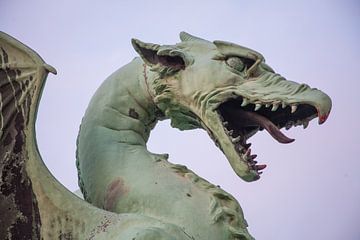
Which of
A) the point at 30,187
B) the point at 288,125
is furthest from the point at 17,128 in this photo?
the point at 288,125

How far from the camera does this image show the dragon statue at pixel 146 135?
318cm

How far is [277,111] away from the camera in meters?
3.46

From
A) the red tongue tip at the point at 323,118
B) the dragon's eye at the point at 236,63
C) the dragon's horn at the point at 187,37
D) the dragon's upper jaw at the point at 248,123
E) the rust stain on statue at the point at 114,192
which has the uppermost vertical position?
the dragon's horn at the point at 187,37

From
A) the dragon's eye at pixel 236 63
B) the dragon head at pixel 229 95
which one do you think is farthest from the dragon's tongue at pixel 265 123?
the dragon's eye at pixel 236 63

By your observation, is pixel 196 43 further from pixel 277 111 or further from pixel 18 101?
pixel 18 101

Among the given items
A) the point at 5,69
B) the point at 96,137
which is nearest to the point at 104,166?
the point at 96,137

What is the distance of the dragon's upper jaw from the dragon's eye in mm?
145

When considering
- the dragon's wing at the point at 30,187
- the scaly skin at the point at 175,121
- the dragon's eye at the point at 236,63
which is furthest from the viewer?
the dragon's eye at the point at 236,63

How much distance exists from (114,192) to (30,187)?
16.6 inches

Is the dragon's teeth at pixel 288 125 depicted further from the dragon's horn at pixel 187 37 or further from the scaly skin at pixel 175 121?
the dragon's horn at pixel 187 37

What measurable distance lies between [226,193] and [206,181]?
128 millimetres

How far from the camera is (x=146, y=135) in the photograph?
3.82 metres

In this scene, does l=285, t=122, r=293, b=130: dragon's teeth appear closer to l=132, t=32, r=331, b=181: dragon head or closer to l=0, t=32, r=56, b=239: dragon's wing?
l=132, t=32, r=331, b=181: dragon head

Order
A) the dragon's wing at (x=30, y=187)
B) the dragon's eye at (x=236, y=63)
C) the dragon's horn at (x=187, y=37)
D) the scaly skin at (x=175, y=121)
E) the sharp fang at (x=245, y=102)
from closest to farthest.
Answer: the dragon's wing at (x=30, y=187) → the scaly skin at (x=175, y=121) → the sharp fang at (x=245, y=102) → the dragon's eye at (x=236, y=63) → the dragon's horn at (x=187, y=37)
